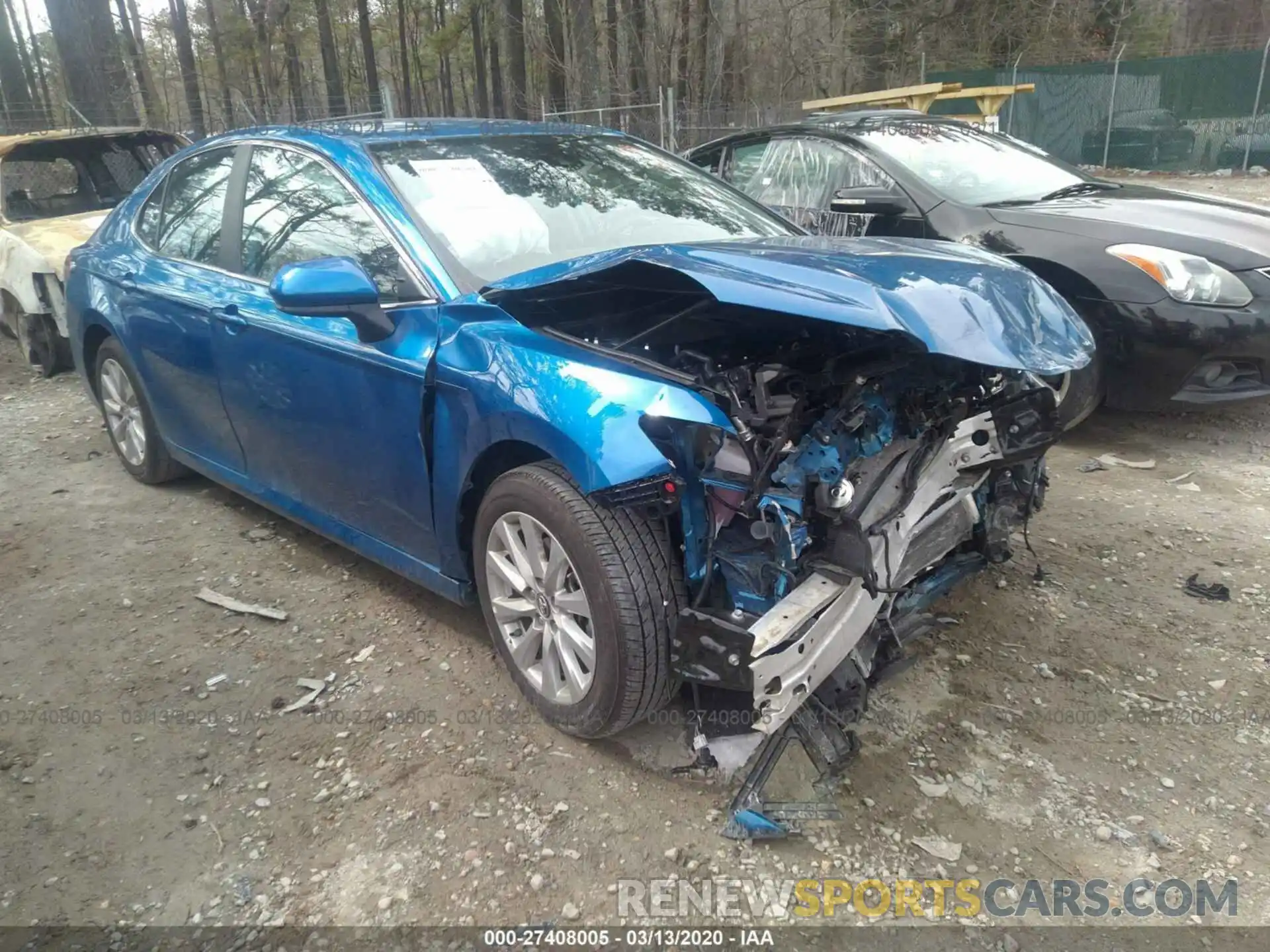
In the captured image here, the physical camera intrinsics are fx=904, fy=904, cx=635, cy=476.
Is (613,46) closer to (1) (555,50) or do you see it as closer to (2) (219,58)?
(1) (555,50)

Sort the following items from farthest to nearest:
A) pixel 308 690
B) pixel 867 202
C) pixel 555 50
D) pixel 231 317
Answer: pixel 555 50 < pixel 867 202 < pixel 231 317 < pixel 308 690

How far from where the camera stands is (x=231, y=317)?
3.44 meters

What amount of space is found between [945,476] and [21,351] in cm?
853

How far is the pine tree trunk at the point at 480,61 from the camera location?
83.2 feet

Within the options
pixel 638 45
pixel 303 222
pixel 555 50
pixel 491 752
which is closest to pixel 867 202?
pixel 303 222

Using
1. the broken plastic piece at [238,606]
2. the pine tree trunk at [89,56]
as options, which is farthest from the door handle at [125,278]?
the pine tree trunk at [89,56]

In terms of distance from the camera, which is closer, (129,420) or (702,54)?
(129,420)

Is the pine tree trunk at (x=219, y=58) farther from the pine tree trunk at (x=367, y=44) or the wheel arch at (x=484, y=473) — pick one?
the wheel arch at (x=484, y=473)

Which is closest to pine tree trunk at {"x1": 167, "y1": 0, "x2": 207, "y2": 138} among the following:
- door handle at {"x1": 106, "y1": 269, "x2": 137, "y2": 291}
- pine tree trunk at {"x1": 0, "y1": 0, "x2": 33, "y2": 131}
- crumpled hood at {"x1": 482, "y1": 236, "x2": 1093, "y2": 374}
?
pine tree trunk at {"x1": 0, "y1": 0, "x2": 33, "y2": 131}

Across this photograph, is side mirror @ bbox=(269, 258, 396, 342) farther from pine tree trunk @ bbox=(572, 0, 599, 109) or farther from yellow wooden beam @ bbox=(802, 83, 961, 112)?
pine tree trunk @ bbox=(572, 0, 599, 109)

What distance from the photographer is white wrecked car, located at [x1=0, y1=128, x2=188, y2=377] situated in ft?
22.3

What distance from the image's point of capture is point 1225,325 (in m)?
4.28

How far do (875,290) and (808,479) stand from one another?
18.7 inches

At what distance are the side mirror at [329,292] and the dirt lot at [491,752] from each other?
1205 millimetres
